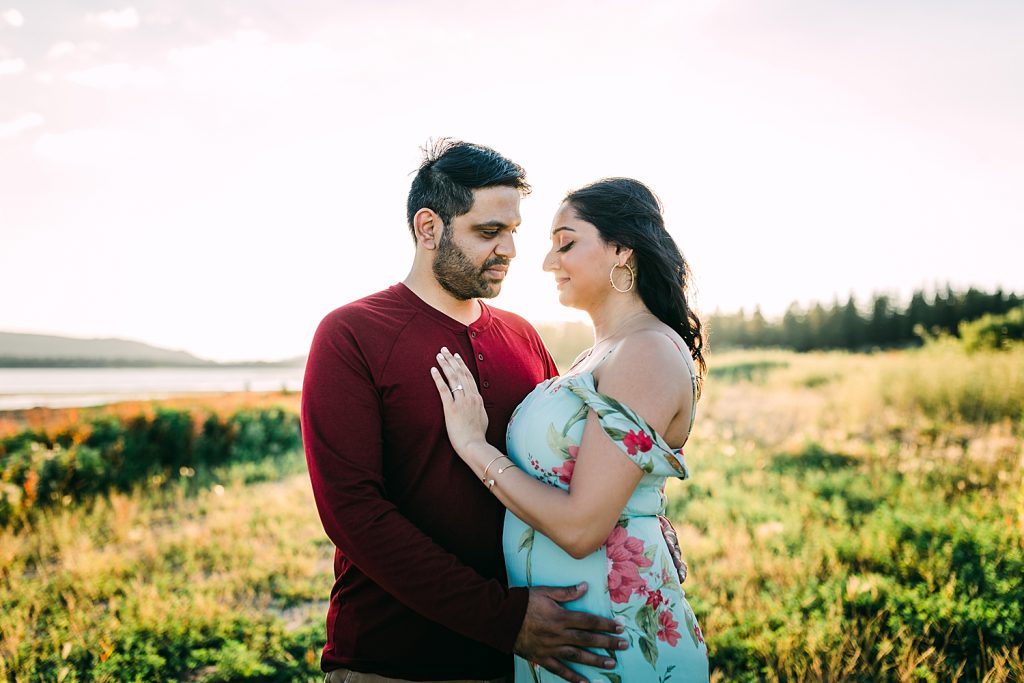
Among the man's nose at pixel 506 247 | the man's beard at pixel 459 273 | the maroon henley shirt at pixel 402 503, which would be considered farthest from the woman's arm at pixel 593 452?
the man's nose at pixel 506 247

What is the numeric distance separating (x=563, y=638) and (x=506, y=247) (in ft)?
4.99

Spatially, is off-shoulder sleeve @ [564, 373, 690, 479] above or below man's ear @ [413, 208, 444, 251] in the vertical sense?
below

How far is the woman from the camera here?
2041mm

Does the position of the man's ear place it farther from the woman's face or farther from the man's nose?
the woman's face

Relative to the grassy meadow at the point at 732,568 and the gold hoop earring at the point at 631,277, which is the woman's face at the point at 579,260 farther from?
the grassy meadow at the point at 732,568

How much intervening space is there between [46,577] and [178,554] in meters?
1.08

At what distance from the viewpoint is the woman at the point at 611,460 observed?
2041mm

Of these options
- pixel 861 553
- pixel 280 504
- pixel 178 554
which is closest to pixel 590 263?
pixel 861 553

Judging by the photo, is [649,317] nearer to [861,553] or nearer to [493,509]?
[493,509]

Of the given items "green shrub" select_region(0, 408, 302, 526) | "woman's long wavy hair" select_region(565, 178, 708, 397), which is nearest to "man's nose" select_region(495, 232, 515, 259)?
"woman's long wavy hair" select_region(565, 178, 708, 397)

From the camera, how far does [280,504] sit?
26.4 ft

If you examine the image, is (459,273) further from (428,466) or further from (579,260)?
(428,466)

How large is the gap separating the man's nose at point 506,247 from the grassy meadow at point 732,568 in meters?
2.86

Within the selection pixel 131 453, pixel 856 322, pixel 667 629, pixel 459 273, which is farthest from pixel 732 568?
pixel 856 322
